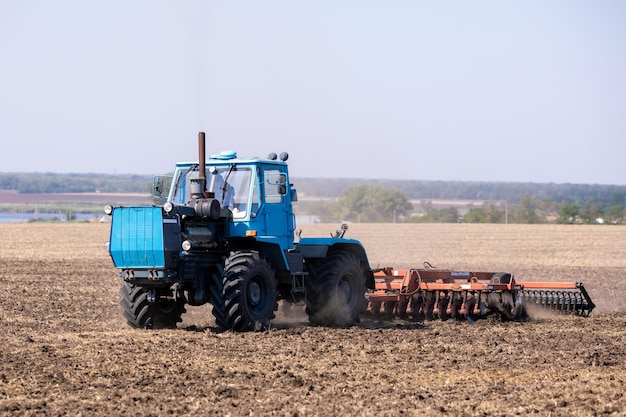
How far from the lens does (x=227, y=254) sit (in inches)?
557

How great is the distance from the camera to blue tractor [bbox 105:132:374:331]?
13.2m

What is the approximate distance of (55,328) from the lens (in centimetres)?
1464

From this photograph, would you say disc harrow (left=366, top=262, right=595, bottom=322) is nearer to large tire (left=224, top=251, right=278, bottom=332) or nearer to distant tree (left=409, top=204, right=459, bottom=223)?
large tire (left=224, top=251, right=278, bottom=332)

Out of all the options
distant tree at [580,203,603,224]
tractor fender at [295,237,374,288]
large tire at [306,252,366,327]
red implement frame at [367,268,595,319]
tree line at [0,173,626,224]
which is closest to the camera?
large tire at [306,252,366,327]

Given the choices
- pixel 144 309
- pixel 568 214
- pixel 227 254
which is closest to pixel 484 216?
pixel 568 214

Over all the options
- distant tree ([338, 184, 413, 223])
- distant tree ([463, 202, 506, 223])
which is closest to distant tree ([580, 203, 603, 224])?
distant tree ([463, 202, 506, 223])

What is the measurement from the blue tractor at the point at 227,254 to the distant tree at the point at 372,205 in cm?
5675

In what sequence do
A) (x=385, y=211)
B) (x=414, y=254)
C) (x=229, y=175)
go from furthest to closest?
(x=385, y=211) < (x=414, y=254) < (x=229, y=175)

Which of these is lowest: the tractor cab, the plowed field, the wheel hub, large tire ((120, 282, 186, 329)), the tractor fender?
the plowed field

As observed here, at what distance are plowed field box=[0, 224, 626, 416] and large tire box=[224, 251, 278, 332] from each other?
0.93ft

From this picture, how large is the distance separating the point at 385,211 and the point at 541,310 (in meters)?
62.5

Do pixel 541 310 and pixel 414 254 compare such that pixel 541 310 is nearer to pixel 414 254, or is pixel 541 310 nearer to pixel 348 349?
pixel 348 349

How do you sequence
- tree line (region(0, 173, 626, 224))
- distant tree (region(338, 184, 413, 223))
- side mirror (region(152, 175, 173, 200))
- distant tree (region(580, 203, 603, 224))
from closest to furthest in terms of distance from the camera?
side mirror (region(152, 175, 173, 200)), tree line (region(0, 173, 626, 224)), distant tree (region(580, 203, 603, 224)), distant tree (region(338, 184, 413, 223))

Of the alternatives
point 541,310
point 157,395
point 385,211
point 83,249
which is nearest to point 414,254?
point 83,249
